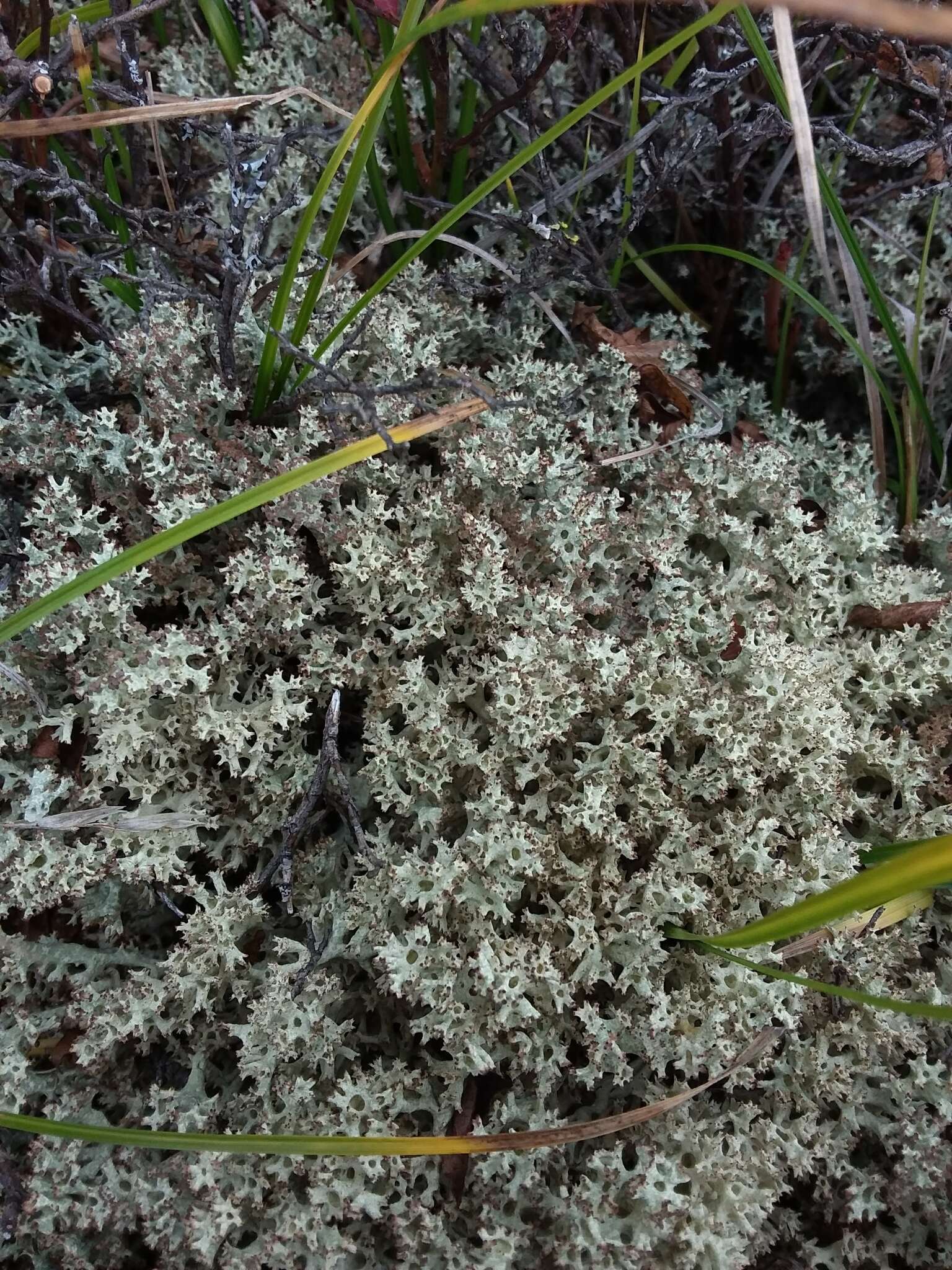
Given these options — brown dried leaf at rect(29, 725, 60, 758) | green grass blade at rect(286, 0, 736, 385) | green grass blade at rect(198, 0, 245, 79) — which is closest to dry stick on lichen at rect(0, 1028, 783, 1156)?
brown dried leaf at rect(29, 725, 60, 758)

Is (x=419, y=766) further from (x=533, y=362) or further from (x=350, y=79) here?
(x=350, y=79)

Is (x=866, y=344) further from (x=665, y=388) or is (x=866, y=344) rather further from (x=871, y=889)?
(x=871, y=889)

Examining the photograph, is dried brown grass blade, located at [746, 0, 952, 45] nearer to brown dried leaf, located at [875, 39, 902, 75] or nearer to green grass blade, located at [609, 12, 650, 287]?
green grass blade, located at [609, 12, 650, 287]

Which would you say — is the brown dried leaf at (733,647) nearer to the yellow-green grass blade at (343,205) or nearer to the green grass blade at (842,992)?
the green grass blade at (842,992)

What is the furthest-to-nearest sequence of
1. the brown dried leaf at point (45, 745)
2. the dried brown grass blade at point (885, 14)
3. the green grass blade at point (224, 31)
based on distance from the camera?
1. the green grass blade at point (224, 31)
2. the brown dried leaf at point (45, 745)
3. the dried brown grass blade at point (885, 14)

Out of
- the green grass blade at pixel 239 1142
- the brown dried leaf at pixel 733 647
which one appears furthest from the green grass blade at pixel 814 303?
the green grass blade at pixel 239 1142
